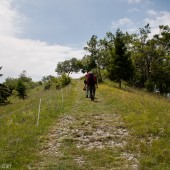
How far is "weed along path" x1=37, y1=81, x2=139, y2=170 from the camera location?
920cm

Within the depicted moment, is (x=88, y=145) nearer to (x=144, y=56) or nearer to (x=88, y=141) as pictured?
(x=88, y=141)

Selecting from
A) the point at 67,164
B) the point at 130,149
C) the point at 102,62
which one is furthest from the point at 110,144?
the point at 102,62

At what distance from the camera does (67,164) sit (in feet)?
29.8

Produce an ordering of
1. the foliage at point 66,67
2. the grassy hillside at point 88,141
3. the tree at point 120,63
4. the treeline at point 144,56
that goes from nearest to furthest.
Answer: the grassy hillside at point 88,141, the tree at point 120,63, the treeline at point 144,56, the foliage at point 66,67

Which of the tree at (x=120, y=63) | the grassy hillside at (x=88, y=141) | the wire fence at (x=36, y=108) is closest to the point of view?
the grassy hillside at (x=88, y=141)

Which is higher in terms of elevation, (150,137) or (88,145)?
(150,137)

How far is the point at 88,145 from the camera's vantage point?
445 inches

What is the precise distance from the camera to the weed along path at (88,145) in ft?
30.2

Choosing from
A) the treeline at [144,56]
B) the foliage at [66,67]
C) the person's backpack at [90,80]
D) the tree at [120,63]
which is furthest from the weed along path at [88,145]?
the foliage at [66,67]

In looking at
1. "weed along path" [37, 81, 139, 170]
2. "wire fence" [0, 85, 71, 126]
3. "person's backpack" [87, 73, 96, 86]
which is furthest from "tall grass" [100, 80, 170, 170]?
"person's backpack" [87, 73, 96, 86]

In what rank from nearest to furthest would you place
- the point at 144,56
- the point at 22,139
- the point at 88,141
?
1. the point at 22,139
2. the point at 88,141
3. the point at 144,56

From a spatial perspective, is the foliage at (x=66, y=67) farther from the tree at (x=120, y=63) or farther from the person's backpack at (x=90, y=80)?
the person's backpack at (x=90, y=80)

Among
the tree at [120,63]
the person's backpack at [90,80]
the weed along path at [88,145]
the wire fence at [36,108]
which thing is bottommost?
the weed along path at [88,145]

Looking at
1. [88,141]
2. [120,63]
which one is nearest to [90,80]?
[88,141]
